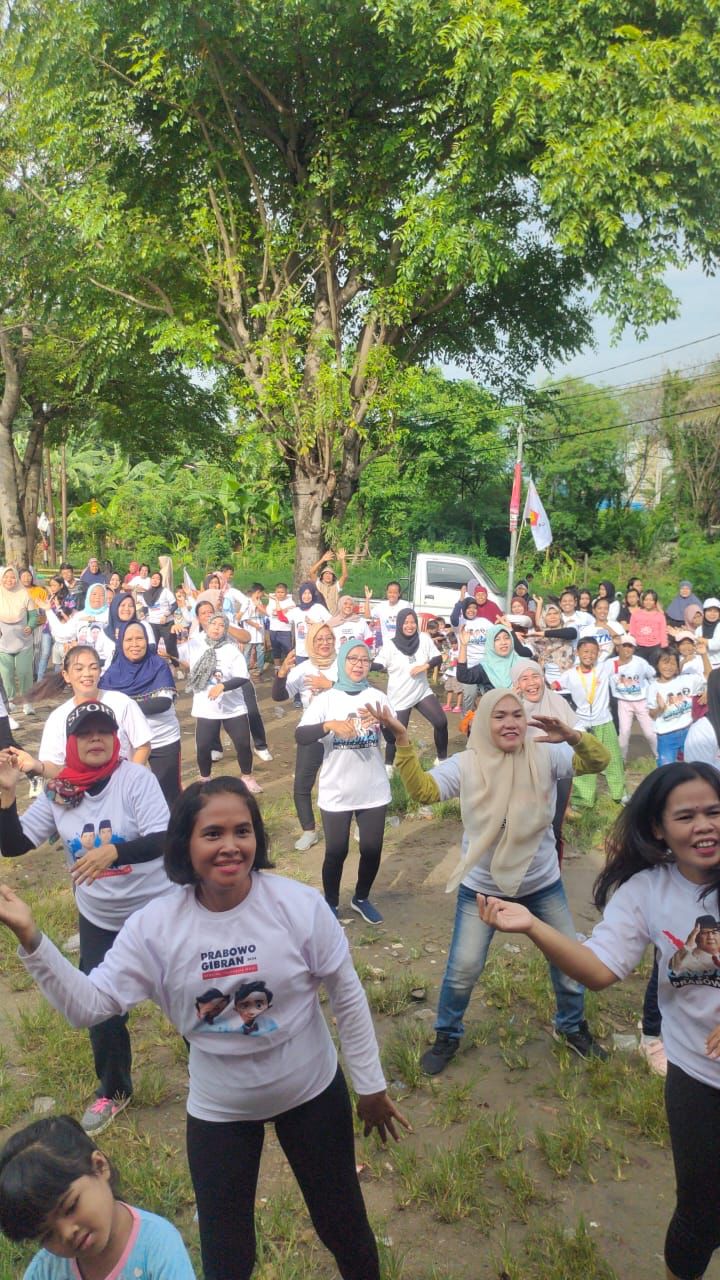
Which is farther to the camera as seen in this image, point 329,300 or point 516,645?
point 329,300

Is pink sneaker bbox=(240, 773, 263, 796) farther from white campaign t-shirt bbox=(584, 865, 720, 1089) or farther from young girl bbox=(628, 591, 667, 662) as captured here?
white campaign t-shirt bbox=(584, 865, 720, 1089)

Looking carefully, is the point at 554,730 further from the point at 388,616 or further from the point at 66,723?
the point at 388,616

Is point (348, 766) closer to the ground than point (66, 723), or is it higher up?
closer to the ground

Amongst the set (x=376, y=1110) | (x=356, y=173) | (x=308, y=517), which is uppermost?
(x=356, y=173)

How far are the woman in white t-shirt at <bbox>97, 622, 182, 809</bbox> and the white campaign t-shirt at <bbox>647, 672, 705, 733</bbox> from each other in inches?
160

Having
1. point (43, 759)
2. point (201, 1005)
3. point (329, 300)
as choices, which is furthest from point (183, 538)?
point (201, 1005)

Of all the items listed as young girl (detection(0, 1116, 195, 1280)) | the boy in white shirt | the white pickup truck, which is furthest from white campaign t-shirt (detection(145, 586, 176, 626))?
young girl (detection(0, 1116, 195, 1280))

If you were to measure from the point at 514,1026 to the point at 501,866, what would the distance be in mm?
1223

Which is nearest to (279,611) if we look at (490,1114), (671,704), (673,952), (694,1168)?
(671,704)

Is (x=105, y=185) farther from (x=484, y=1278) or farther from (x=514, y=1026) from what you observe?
(x=484, y=1278)

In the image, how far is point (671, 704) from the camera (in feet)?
27.2

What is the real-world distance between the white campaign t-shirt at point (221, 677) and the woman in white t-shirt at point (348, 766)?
2.23 metres

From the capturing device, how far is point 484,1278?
3258mm

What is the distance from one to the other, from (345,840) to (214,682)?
2707 millimetres
